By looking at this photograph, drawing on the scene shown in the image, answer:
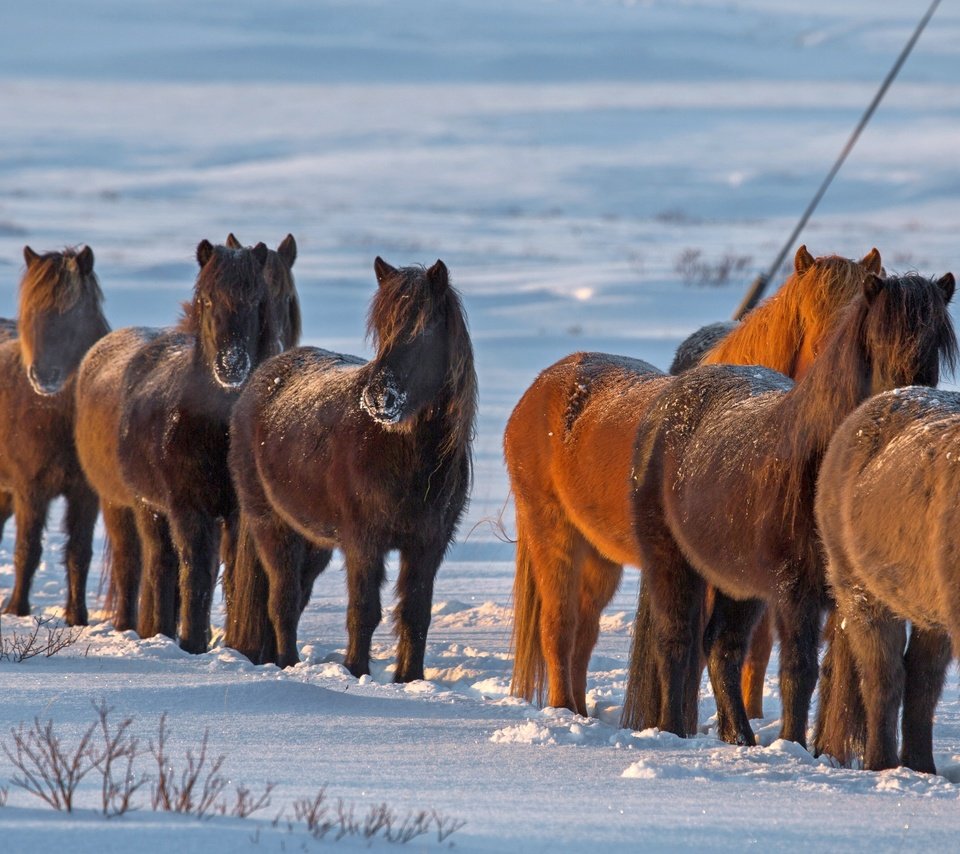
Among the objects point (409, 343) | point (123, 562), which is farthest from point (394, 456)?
point (123, 562)

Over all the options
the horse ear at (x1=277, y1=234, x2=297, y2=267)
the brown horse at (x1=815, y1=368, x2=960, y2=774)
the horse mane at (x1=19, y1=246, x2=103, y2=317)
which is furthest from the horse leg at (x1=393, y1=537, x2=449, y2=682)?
the horse mane at (x1=19, y1=246, x2=103, y2=317)

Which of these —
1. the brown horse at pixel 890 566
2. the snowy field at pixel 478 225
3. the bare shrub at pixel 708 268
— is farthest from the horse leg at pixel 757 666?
the bare shrub at pixel 708 268

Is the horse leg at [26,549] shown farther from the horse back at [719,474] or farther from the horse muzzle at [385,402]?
the horse back at [719,474]

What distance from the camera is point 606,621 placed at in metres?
9.40

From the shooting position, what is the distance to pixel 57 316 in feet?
33.3

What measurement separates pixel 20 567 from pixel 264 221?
34.0 metres

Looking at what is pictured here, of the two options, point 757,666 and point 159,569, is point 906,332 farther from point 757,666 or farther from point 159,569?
A: point 159,569

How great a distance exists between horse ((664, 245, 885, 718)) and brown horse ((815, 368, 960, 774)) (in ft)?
4.25

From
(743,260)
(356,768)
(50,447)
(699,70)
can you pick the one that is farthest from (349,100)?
(356,768)

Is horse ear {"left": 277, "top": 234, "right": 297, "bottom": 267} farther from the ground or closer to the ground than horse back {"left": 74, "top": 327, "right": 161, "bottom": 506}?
farther from the ground

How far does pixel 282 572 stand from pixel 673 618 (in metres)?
2.48

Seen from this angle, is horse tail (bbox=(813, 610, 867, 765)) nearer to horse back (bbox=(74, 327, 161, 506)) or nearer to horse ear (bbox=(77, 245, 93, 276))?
horse back (bbox=(74, 327, 161, 506))

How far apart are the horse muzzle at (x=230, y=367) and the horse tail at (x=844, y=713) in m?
3.71

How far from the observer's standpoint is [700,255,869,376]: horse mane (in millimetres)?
7102
